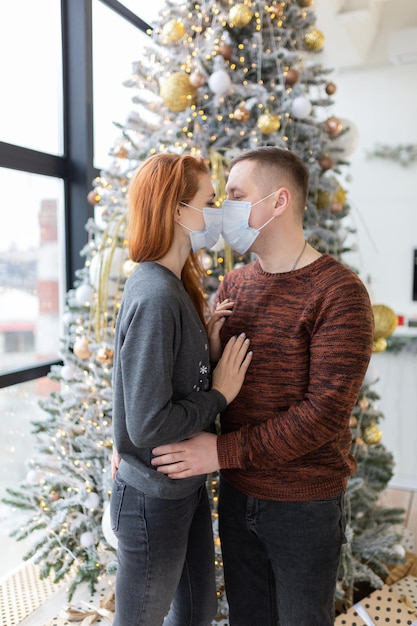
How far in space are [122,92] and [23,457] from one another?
2.23 m

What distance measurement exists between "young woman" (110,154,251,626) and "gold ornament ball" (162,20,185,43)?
3.45ft

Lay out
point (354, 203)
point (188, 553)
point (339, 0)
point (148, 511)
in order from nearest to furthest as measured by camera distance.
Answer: point (148, 511) < point (188, 553) < point (339, 0) < point (354, 203)

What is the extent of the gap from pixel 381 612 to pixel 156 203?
184 cm

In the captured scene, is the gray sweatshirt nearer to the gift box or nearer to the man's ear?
the man's ear

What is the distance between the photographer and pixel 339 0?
3.36m

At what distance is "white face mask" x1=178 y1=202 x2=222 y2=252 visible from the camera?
134cm

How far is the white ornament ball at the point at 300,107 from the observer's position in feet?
6.79

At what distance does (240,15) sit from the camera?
205cm

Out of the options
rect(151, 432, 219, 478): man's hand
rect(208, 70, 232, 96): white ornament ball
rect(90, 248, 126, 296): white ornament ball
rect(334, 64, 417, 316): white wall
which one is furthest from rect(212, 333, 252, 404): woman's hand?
rect(334, 64, 417, 316): white wall

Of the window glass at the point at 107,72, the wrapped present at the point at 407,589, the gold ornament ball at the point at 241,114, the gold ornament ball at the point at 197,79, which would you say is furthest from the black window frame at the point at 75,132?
the wrapped present at the point at 407,589

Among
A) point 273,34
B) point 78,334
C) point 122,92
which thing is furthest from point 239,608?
point 122,92

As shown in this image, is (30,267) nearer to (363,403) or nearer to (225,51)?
(225,51)

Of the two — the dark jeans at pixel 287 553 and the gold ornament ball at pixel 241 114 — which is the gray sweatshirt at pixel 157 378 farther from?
the gold ornament ball at pixel 241 114

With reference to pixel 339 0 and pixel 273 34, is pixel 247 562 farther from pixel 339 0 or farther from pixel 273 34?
pixel 339 0
